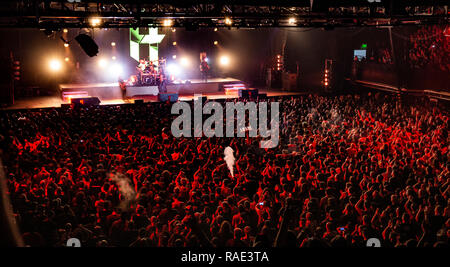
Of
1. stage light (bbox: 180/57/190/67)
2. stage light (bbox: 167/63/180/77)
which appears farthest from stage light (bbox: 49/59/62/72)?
stage light (bbox: 180/57/190/67)

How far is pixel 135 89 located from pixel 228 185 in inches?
597

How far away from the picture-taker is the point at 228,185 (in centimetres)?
769

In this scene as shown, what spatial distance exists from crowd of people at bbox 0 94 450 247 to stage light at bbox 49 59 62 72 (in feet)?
40.7

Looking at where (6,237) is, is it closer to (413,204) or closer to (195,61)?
(413,204)

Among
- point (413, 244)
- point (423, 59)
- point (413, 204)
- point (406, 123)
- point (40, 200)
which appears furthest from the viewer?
point (423, 59)

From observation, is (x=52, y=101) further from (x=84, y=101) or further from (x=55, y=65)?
(x=55, y=65)

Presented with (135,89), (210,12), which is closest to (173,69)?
(135,89)

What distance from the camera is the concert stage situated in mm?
21188

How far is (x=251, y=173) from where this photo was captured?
26.5 ft

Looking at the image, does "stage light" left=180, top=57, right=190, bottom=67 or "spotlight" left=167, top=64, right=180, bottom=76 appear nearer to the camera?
"spotlight" left=167, top=64, right=180, bottom=76

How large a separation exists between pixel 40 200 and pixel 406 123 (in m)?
9.68

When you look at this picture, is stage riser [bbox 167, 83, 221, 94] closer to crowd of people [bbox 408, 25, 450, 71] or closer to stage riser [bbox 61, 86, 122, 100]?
stage riser [bbox 61, 86, 122, 100]

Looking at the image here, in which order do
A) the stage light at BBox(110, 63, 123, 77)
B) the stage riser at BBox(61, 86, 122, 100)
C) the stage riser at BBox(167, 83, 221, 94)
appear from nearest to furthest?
the stage riser at BBox(61, 86, 122, 100) < the stage riser at BBox(167, 83, 221, 94) < the stage light at BBox(110, 63, 123, 77)
